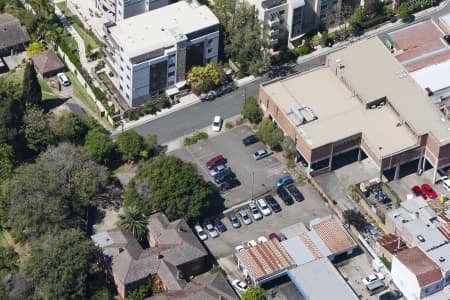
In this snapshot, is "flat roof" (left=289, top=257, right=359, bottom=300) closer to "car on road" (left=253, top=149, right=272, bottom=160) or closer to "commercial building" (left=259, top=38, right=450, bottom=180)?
"commercial building" (left=259, top=38, right=450, bottom=180)

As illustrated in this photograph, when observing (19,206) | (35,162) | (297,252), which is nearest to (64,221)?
(19,206)

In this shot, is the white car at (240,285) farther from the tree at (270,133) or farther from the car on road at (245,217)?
the tree at (270,133)

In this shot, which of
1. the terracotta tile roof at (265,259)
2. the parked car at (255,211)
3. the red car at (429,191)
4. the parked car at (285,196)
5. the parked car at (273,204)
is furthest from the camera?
the red car at (429,191)

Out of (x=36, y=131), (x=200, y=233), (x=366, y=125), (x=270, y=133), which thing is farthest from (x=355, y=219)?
(x=36, y=131)

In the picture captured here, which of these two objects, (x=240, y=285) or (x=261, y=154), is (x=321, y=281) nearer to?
(x=240, y=285)

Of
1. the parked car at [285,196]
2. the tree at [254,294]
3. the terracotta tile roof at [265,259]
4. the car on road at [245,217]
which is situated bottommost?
the tree at [254,294]

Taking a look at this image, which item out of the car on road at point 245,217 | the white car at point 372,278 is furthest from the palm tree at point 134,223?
the white car at point 372,278

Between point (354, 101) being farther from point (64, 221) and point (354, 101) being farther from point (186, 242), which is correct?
point (64, 221)
